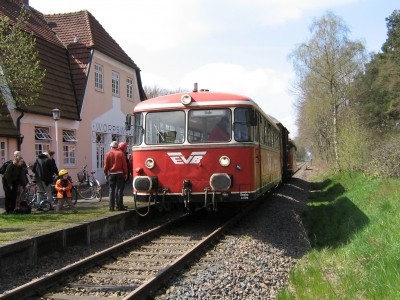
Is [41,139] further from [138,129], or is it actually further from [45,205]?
[138,129]

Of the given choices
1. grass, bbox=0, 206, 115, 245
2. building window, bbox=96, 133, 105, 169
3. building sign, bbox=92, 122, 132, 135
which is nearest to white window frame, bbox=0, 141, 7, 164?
grass, bbox=0, 206, 115, 245

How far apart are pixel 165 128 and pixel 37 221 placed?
3.46 meters

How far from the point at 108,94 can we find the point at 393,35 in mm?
34482

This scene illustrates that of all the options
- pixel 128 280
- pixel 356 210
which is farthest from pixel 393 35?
pixel 128 280

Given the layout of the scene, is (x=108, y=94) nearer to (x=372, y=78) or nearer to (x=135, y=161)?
(x=135, y=161)

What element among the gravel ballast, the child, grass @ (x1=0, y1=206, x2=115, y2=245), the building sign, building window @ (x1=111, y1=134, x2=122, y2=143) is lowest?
the gravel ballast

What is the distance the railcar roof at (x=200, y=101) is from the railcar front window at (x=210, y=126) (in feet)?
0.58

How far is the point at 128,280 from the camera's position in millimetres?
7008

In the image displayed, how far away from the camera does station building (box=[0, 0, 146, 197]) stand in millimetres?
19234

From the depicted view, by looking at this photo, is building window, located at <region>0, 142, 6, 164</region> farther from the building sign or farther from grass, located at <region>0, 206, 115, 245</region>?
the building sign

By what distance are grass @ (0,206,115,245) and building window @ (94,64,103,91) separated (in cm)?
1256

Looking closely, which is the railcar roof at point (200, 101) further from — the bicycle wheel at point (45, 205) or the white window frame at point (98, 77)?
the white window frame at point (98, 77)

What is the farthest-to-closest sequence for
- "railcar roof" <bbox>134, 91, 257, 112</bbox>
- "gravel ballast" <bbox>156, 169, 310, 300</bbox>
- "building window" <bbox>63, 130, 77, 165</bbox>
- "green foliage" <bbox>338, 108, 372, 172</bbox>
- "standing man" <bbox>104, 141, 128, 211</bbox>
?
Answer: "building window" <bbox>63, 130, 77, 165</bbox> < "green foliage" <bbox>338, 108, 372, 172</bbox> < "standing man" <bbox>104, 141, 128, 211</bbox> < "railcar roof" <bbox>134, 91, 257, 112</bbox> < "gravel ballast" <bbox>156, 169, 310, 300</bbox>

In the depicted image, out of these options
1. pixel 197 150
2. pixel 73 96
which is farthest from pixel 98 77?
pixel 197 150
